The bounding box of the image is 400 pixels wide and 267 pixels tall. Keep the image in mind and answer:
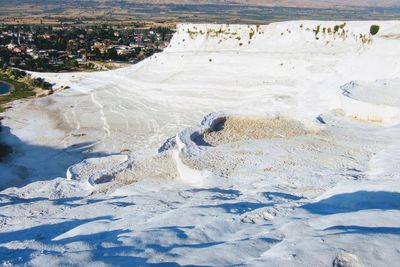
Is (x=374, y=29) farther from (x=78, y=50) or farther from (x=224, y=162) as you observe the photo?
(x=78, y=50)

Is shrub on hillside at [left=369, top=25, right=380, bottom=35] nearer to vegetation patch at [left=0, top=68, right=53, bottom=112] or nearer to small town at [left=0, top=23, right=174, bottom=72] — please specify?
vegetation patch at [left=0, top=68, right=53, bottom=112]

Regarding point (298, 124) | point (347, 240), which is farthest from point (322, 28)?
point (347, 240)

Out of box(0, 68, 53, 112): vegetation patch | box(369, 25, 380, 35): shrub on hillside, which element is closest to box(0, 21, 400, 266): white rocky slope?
box(369, 25, 380, 35): shrub on hillside

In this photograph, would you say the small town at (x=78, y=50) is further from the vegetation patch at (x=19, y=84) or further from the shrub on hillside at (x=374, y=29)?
the shrub on hillside at (x=374, y=29)

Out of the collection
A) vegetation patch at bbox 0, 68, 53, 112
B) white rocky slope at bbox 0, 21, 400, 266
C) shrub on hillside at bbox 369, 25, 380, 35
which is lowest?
vegetation patch at bbox 0, 68, 53, 112

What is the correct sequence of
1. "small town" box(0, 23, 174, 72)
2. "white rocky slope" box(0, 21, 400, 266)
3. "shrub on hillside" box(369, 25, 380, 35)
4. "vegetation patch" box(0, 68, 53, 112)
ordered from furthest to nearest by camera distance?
"small town" box(0, 23, 174, 72) → "vegetation patch" box(0, 68, 53, 112) → "shrub on hillside" box(369, 25, 380, 35) → "white rocky slope" box(0, 21, 400, 266)

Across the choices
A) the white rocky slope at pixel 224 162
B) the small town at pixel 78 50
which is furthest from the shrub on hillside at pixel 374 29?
the small town at pixel 78 50
